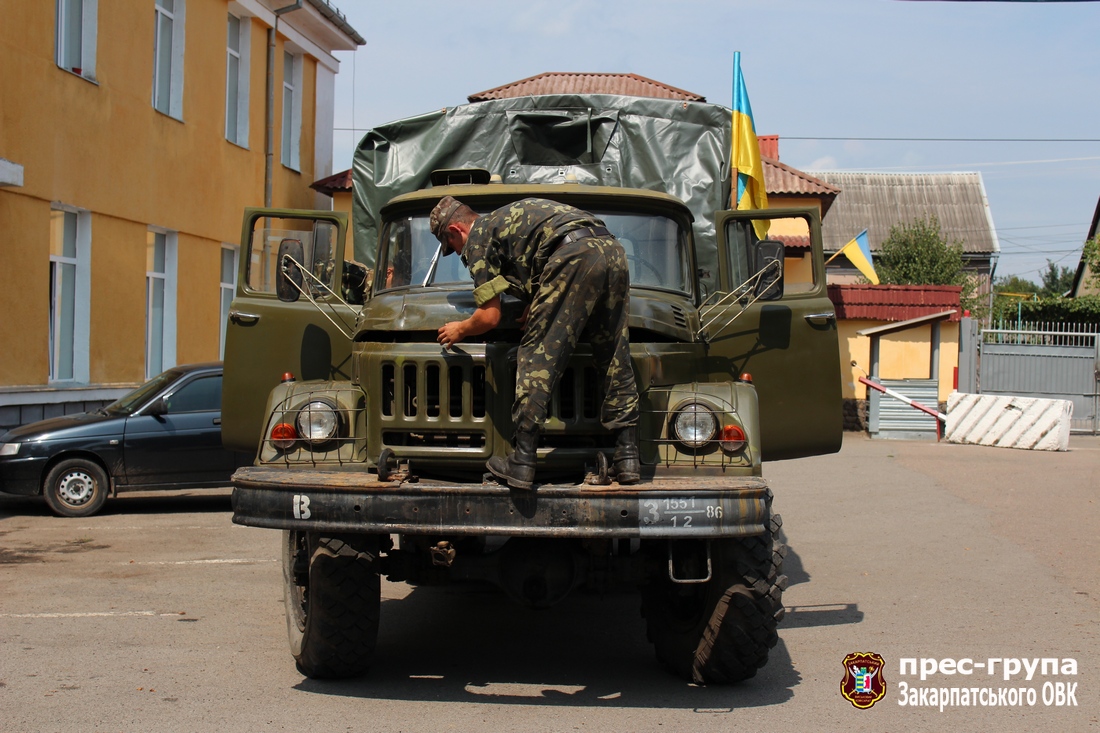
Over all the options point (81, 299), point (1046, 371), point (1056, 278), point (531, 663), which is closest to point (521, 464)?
point (531, 663)

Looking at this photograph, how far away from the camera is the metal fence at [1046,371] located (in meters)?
23.3

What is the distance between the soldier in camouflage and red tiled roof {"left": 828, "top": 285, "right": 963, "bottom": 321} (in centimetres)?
1846

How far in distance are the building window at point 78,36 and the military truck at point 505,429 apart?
969 cm

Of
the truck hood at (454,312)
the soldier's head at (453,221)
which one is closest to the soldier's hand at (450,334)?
the truck hood at (454,312)

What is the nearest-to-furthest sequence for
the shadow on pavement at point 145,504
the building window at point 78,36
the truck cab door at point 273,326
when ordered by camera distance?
the truck cab door at point 273,326
the shadow on pavement at point 145,504
the building window at point 78,36

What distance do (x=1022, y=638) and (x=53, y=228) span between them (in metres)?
13.0

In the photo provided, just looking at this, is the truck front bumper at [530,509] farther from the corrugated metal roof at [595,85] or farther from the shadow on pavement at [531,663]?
the corrugated metal roof at [595,85]

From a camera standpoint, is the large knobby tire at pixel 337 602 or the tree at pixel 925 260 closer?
the large knobby tire at pixel 337 602

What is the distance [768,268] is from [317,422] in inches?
101

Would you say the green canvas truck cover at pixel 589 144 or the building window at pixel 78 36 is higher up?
the building window at pixel 78 36

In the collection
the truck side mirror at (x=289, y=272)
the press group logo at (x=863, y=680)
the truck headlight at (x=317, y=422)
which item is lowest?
the press group logo at (x=863, y=680)

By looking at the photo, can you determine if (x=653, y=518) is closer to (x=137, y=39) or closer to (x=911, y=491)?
(x=911, y=491)

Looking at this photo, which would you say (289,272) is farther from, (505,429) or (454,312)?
(505,429)

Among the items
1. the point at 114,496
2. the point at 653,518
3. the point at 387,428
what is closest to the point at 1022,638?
the point at 653,518
